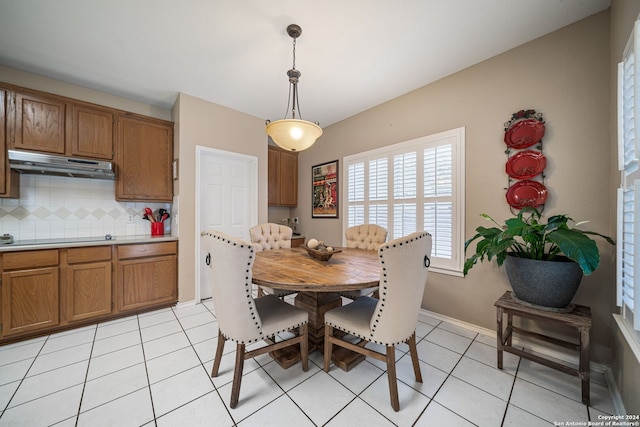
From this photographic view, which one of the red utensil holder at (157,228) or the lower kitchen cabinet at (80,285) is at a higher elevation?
the red utensil holder at (157,228)

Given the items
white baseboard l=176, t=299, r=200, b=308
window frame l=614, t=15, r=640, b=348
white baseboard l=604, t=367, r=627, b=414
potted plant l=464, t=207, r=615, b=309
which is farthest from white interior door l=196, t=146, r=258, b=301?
white baseboard l=604, t=367, r=627, b=414

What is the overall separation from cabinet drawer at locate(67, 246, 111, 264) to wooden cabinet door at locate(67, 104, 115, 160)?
1060mm

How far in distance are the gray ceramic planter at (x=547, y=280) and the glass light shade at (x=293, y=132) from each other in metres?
1.83

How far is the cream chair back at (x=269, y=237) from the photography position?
2707 mm

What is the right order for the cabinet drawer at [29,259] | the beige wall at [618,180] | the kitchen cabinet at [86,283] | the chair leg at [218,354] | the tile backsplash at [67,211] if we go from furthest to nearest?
the tile backsplash at [67,211], the kitchen cabinet at [86,283], the cabinet drawer at [29,259], the chair leg at [218,354], the beige wall at [618,180]

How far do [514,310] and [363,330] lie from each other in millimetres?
1148

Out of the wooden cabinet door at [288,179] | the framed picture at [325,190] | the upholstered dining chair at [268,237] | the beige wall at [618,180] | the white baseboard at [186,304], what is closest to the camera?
the beige wall at [618,180]

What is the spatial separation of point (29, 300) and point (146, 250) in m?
0.95

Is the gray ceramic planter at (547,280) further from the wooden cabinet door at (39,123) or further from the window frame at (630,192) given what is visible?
the wooden cabinet door at (39,123)

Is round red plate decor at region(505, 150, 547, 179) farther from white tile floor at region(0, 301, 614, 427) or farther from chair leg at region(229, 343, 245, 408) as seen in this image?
chair leg at region(229, 343, 245, 408)

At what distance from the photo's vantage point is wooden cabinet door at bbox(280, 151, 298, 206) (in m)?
4.26

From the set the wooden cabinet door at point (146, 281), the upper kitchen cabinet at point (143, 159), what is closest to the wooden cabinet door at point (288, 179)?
the upper kitchen cabinet at point (143, 159)

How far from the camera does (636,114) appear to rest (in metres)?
1.02

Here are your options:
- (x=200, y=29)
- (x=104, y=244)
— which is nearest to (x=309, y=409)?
(x=104, y=244)
